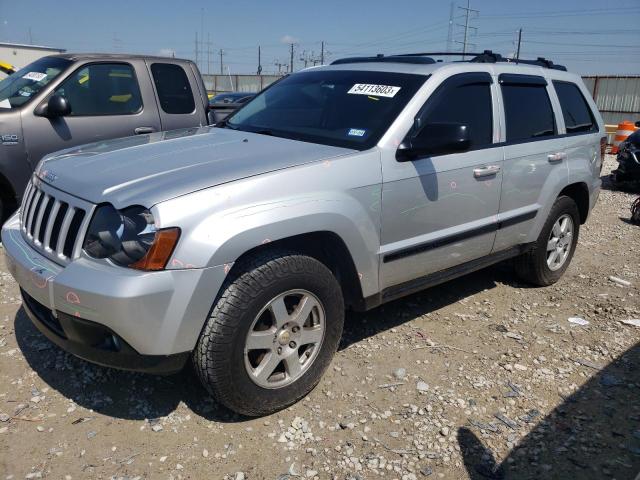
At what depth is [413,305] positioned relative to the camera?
430 centimetres

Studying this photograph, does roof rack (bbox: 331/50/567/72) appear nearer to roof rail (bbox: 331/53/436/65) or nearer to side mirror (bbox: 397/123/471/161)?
roof rail (bbox: 331/53/436/65)

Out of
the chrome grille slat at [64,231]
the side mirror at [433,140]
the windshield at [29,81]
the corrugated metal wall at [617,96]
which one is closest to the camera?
the chrome grille slat at [64,231]

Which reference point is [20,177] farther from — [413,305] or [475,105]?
[475,105]

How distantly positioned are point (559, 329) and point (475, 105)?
178 centimetres

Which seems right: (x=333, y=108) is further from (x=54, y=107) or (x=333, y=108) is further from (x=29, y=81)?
(x=29, y=81)

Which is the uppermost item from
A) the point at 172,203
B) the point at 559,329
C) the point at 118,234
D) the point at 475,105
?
the point at 475,105

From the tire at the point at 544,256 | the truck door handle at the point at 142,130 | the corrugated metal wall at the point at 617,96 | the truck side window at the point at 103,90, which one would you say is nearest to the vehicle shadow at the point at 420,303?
the tire at the point at 544,256

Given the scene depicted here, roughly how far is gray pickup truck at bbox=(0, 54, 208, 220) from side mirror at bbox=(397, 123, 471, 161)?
3.31 meters

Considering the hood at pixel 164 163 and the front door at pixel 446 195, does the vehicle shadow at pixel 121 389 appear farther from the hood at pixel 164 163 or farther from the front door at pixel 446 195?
the front door at pixel 446 195

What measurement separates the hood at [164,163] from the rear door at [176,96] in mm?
2380

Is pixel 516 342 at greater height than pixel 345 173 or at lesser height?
lesser

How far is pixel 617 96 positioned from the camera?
21.4 metres

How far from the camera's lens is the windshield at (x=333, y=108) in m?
3.21

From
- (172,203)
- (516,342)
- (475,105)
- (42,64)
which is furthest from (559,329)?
(42,64)
